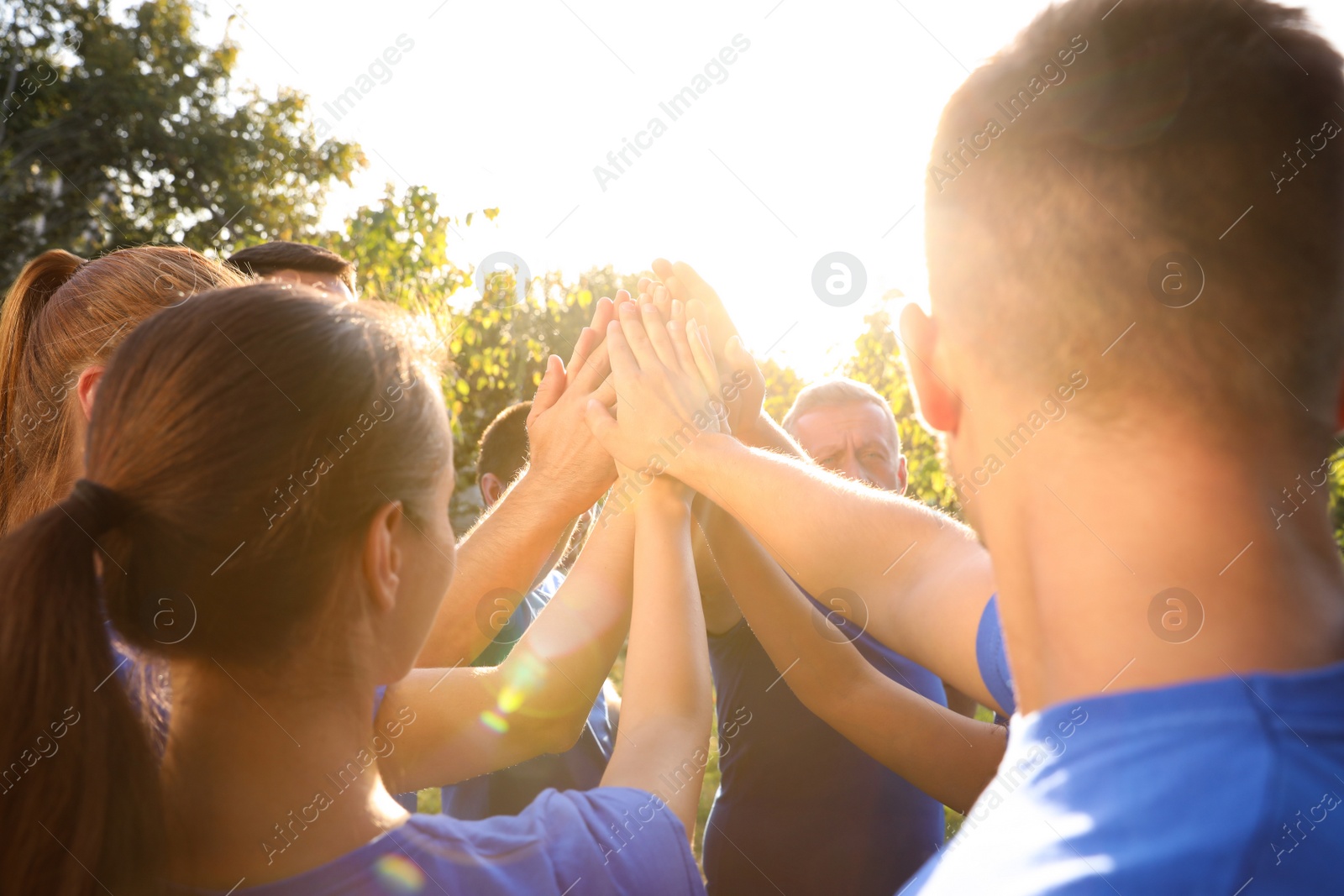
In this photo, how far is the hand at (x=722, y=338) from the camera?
2.86m

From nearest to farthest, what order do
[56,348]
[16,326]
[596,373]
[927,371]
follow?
1. [927,371]
2. [56,348]
3. [16,326]
4. [596,373]

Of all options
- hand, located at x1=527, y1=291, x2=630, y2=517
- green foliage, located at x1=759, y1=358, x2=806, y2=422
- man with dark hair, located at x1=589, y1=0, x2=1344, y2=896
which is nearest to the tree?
green foliage, located at x1=759, y1=358, x2=806, y2=422

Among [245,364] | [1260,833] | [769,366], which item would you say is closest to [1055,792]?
[1260,833]

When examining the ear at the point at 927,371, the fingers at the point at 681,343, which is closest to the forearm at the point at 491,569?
the fingers at the point at 681,343

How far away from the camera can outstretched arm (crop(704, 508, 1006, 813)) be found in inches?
105

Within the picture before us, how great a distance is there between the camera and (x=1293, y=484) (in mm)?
934

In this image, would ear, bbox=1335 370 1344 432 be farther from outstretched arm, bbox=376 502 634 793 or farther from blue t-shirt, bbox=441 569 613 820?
blue t-shirt, bbox=441 569 613 820

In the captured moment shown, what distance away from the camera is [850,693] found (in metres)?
2.67

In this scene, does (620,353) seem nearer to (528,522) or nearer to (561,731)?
(528,522)

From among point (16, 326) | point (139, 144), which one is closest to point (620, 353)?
point (16, 326)

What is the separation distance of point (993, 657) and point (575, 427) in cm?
149

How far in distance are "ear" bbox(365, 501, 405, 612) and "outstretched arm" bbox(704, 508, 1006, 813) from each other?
59.0 inches

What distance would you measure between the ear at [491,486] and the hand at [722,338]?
2385 millimetres

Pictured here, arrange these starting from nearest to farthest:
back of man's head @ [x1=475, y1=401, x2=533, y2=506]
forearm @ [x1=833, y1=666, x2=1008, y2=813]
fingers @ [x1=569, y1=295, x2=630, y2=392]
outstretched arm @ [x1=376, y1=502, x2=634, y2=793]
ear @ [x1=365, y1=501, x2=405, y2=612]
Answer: ear @ [x1=365, y1=501, x2=405, y2=612], outstretched arm @ [x1=376, y1=502, x2=634, y2=793], forearm @ [x1=833, y1=666, x2=1008, y2=813], fingers @ [x1=569, y1=295, x2=630, y2=392], back of man's head @ [x1=475, y1=401, x2=533, y2=506]
